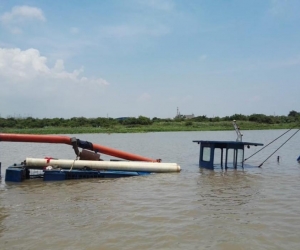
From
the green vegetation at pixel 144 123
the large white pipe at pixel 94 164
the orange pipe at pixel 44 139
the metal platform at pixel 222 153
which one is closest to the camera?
the large white pipe at pixel 94 164

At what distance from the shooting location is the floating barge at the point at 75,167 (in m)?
14.6

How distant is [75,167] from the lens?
49.6ft

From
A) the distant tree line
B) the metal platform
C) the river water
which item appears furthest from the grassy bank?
the river water

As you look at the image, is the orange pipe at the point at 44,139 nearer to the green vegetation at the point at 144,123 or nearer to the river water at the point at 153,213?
the river water at the point at 153,213

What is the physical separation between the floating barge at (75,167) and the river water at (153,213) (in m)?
0.54

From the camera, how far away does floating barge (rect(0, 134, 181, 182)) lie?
1462 cm

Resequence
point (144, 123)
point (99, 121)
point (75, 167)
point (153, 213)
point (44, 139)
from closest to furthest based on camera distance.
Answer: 1. point (153, 213)
2. point (75, 167)
3. point (44, 139)
4. point (99, 121)
5. point (144, 123)

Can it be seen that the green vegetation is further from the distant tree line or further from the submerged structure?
the submerged structure

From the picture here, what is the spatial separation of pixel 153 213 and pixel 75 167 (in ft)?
22.6

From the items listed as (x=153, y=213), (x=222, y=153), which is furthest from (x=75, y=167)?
(x=222, y=153)

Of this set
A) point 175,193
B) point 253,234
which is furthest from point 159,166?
point 253,234

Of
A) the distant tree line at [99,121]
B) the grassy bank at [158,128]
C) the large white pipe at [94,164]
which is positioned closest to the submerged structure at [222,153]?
the large white pipe at [94,164]

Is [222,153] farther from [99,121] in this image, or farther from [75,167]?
[99,121]

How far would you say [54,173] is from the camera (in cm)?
1455
